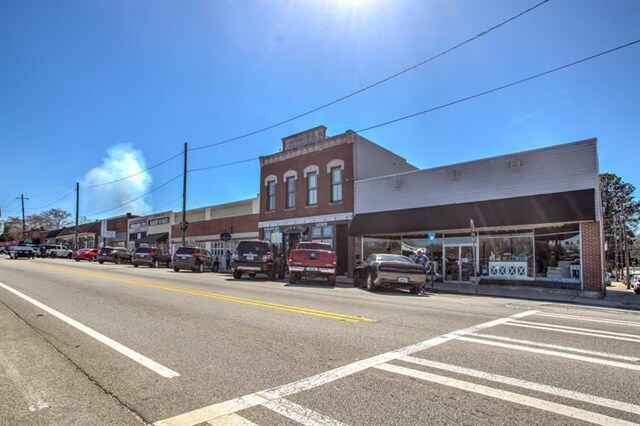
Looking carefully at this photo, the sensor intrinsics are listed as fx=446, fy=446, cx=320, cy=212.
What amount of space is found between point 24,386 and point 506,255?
19.4m

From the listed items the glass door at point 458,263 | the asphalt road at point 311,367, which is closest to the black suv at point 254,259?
the glass door at point 458,263

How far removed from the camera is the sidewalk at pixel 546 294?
1477 cm

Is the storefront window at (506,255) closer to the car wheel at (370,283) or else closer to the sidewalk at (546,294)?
the sidewalk at (546,294)

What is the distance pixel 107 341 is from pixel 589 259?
57.0ft

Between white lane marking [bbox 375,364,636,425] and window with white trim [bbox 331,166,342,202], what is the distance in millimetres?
22779

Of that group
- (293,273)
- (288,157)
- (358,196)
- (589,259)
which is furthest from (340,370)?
(288,157)

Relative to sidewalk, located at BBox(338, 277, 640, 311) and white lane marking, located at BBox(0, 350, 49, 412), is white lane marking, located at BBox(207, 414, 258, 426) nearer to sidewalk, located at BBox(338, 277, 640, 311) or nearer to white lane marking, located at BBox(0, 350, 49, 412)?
white lane marking, located at BBox(0, 350, 49, 412)

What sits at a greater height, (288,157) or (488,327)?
(288,157)

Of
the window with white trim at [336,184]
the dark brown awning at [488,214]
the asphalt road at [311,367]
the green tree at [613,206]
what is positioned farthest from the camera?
the green tree at [613,206]

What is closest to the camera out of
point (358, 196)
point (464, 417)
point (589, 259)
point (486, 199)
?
point (464, 417)

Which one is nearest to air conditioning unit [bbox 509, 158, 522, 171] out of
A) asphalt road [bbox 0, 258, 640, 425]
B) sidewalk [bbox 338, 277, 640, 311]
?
sidewalk [bbox 338, 277, 640, 311]

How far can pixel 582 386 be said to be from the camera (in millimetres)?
4715

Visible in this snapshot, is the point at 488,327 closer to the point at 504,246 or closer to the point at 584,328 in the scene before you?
the point at 584,328

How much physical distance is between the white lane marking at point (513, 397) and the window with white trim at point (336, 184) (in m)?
22.8
